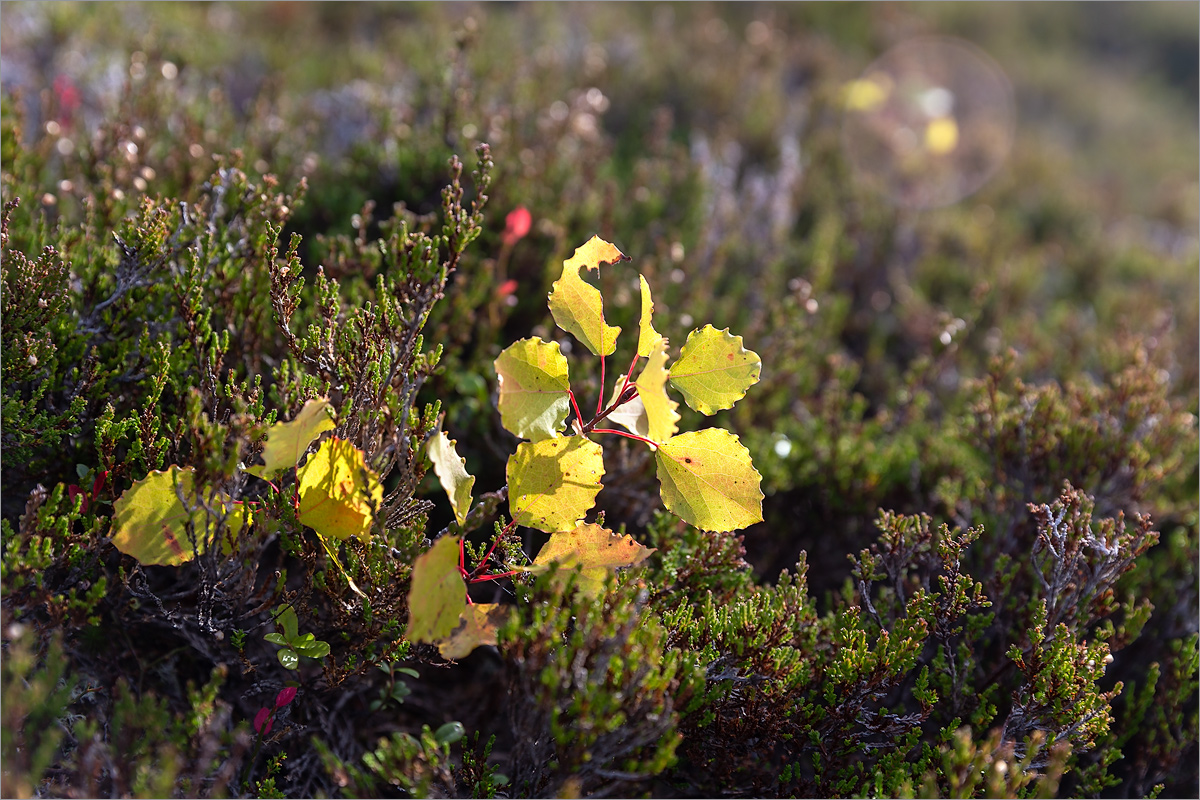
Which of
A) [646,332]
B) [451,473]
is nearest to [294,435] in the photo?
[451,473]

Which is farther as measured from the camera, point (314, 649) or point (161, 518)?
point (314, 649)

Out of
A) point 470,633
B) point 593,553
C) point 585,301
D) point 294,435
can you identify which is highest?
point 585,301

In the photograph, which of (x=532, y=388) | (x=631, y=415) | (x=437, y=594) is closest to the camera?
(x=437, y=594)

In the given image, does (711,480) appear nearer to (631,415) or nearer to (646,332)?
(631,415)

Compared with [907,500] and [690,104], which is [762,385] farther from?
[690,104]

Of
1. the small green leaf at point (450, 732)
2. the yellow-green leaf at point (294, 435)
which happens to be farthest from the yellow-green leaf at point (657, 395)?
the small green leaf at point (450, 732)

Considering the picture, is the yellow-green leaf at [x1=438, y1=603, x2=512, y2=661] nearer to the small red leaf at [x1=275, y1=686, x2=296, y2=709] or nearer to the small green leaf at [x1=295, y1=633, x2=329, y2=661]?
the small green leaf at [x1=295, y1=633, x2=329, y2=661]

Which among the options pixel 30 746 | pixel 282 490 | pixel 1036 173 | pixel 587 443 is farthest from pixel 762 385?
pixel 1036 173

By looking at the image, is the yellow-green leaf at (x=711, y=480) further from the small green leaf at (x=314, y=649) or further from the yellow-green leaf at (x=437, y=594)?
the small green leaf at (x=314, y=649)
